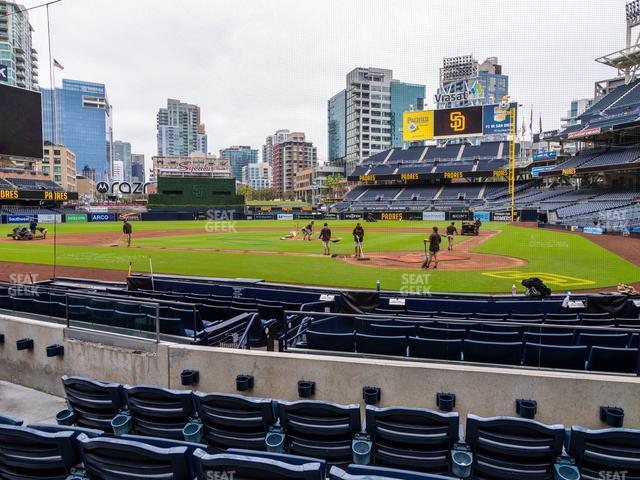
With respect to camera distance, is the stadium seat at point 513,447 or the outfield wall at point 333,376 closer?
the stadium seat at point 513,447

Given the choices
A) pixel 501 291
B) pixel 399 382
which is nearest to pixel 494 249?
pixel 501 291

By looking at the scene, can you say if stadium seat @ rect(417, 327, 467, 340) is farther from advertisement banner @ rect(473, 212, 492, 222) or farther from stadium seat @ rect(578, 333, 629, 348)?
advertisement banner @ rect(473, 212, 492, 222)

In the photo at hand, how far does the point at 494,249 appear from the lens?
27484 mm

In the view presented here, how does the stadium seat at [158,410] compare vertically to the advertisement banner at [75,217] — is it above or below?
below

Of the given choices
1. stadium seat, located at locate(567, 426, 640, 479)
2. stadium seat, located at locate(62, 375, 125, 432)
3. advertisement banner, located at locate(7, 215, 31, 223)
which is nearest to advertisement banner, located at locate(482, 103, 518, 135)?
advertisement banner, located at locate(7, 215, 31, 223)

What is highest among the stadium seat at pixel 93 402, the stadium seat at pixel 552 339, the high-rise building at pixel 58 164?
the high-rise building at pixel 58 164

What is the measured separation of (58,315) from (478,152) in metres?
82.5

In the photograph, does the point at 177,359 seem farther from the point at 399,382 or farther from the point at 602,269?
the point at 602,269

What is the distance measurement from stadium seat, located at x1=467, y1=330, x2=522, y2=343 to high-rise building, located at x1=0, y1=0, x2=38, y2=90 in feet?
409

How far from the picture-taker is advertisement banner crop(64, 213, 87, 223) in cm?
6419

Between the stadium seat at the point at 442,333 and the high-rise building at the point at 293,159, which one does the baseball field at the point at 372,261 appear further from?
the high-rise building at the point at 293,159

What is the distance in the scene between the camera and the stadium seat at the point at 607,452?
388cm

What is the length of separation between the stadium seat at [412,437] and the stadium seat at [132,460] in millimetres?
1801

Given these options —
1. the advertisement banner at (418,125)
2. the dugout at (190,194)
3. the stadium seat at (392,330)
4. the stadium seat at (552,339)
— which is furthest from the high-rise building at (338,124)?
the stadium seat at (552,339)
